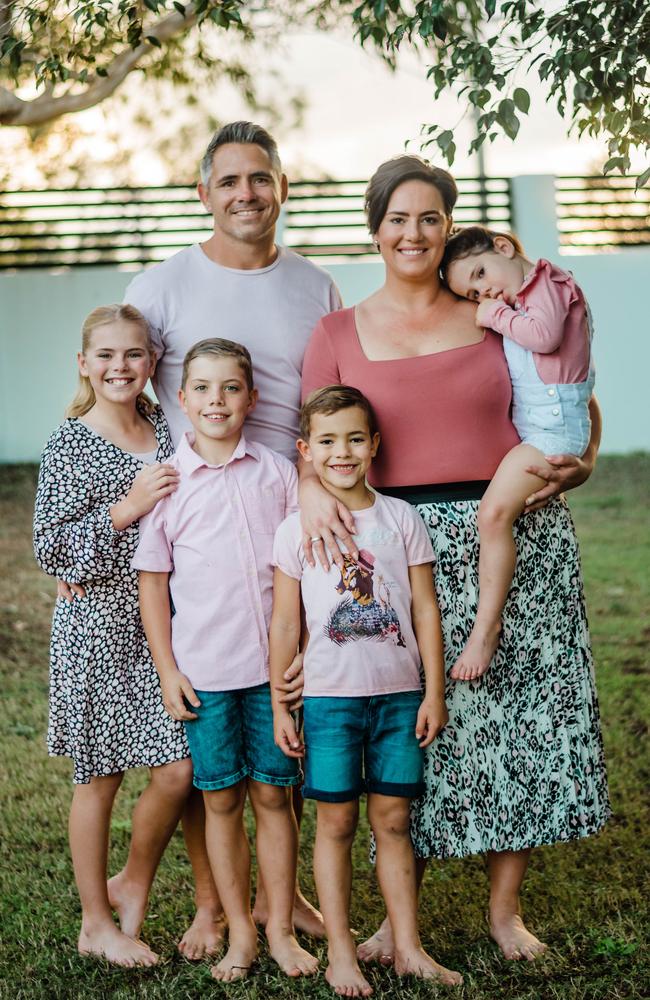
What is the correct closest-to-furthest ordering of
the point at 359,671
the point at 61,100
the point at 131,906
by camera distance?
1. the point at 359,671
2. the point at 131,906
3. the point at 61,100

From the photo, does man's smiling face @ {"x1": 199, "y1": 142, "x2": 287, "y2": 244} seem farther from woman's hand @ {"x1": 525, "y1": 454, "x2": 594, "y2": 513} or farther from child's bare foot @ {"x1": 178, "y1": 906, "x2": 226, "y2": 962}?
child's bare foot @ {"x1": 178, "y1": 906, "x2": 226, "y2": 962}

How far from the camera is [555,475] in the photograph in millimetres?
2877

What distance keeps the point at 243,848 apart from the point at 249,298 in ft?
4.74

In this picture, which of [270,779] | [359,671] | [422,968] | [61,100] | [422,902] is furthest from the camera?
[61,100]

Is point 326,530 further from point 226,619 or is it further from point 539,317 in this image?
A: point 539,317

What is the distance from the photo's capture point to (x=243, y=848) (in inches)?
118

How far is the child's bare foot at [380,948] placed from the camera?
9.89 ft

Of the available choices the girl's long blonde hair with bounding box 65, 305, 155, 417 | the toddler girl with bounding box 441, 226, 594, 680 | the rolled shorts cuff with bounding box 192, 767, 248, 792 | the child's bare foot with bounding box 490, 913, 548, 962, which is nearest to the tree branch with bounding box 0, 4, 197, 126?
the girl's long blonde hair with bounding box 65, 305, 155, 417

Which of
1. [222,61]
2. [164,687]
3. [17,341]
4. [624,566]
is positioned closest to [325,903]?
[164,687]

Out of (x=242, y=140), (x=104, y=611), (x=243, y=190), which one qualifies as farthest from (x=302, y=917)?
(x=242, y=140)

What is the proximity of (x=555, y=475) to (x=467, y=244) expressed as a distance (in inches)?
24.6

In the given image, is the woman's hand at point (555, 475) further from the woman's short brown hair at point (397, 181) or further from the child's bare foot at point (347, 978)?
the child's bare foot at point (347, 978)

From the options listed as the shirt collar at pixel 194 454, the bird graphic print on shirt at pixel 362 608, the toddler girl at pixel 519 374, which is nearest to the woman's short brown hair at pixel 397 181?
the toddler girl at pixel 519 374

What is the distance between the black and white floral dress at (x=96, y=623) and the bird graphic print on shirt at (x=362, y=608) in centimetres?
56
